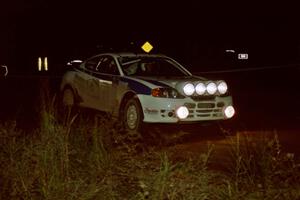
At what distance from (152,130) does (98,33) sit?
45.1 metres

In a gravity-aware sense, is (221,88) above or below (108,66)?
below

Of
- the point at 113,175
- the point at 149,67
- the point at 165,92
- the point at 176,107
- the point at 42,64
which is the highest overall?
the point at 42,64

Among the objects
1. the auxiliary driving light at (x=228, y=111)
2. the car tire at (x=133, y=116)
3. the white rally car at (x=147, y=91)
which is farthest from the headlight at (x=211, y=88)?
the car tire at (x=133, y=116)

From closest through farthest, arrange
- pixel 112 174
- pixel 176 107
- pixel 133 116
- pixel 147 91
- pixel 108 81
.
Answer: pixel 112 174 < pixel 176 107 < pixel 147 91 < pixel 133 116 < pixel 108 81

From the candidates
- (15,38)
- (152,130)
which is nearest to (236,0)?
(15,38)

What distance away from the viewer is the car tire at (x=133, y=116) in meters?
11.0

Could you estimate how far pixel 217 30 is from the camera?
42.2m

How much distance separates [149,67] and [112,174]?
559cm

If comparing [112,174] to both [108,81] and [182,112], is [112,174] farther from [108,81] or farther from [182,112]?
[108,81]

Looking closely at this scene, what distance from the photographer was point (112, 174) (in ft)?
22.1

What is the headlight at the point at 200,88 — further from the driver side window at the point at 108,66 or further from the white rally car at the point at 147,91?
the driver side window at the point at 108,66

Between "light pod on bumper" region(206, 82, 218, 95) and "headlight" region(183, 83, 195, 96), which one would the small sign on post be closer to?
"light pod on bumper" region(206, 82, 218, 95)

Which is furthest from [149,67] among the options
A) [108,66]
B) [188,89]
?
[188,89]

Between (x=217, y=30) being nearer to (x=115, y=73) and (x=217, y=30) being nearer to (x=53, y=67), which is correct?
(x=53, y=67)
